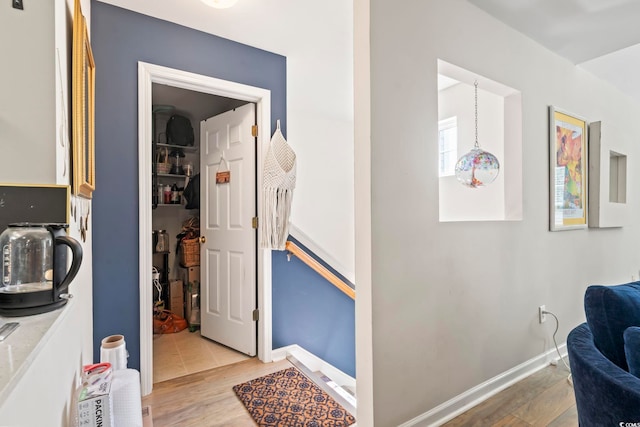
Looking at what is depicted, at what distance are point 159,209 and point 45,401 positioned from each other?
131 inches

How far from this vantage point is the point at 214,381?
7.51ft

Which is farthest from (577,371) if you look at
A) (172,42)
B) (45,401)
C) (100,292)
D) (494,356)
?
(172,42)

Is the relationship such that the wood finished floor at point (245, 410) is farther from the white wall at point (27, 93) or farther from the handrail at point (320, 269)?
the white wall at point (27, 93)

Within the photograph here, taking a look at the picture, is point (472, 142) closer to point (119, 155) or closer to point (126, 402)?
point (119, 155)

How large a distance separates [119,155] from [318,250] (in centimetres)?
187

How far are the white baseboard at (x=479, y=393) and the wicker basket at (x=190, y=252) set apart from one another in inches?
106

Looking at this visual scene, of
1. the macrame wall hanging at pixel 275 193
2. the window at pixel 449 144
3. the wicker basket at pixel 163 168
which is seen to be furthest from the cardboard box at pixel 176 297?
the window at pixel 449 144

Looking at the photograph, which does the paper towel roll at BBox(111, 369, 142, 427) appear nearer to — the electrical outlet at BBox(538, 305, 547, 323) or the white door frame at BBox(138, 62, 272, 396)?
the white door frame at BBox(138, 62, 272, 396)

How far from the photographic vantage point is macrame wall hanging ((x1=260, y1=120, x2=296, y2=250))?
2.58m

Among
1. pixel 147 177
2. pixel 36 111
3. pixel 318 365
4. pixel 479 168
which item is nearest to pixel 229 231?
pixel 147 177

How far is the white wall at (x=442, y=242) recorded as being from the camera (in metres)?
1.56

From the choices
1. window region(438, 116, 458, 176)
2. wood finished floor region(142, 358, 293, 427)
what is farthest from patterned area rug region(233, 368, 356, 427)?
window region(438, 116, 458, 176)

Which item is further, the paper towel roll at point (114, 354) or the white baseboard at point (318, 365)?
the white baseboard at point (318, 365)

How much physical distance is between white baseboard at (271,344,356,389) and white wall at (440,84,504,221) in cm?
182
